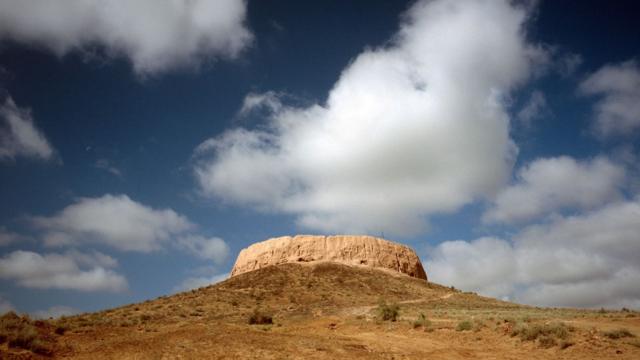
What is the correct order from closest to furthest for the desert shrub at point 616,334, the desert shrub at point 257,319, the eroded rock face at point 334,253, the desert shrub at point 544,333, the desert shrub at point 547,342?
the desert shrub at point 547,342 < the desert shrub at point 544,333 < the desert shrub at point 616,334 < the desert shrub at point 257,319 < the eroded rock face at point 334,253

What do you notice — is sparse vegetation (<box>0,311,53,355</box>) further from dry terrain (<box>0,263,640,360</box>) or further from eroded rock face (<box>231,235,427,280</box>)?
eroded rock face (<box>231,235,427,280</box>)

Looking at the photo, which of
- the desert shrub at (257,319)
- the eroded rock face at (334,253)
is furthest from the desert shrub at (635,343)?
the eroded rock face at (334,253)

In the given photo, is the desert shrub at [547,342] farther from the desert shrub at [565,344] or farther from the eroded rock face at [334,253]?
the eroded rock face at [334,253]

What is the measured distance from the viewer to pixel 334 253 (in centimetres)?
6806

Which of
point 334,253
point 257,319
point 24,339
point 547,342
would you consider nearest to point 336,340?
point 547,342

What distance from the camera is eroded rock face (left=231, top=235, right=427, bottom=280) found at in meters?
67.4

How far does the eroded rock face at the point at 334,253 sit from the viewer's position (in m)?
67.4

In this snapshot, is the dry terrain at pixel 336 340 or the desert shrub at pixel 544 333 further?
the desert shrub at pixel 544 333

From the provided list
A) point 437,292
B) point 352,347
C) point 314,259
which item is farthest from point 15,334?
point 314,259

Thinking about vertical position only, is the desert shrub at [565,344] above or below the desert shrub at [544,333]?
below

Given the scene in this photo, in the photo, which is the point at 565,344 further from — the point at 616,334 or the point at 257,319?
the point at 257,319

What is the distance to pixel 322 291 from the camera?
49.0 metres

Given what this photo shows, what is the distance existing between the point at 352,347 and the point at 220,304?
26.1 meters

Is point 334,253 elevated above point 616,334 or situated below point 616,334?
above
